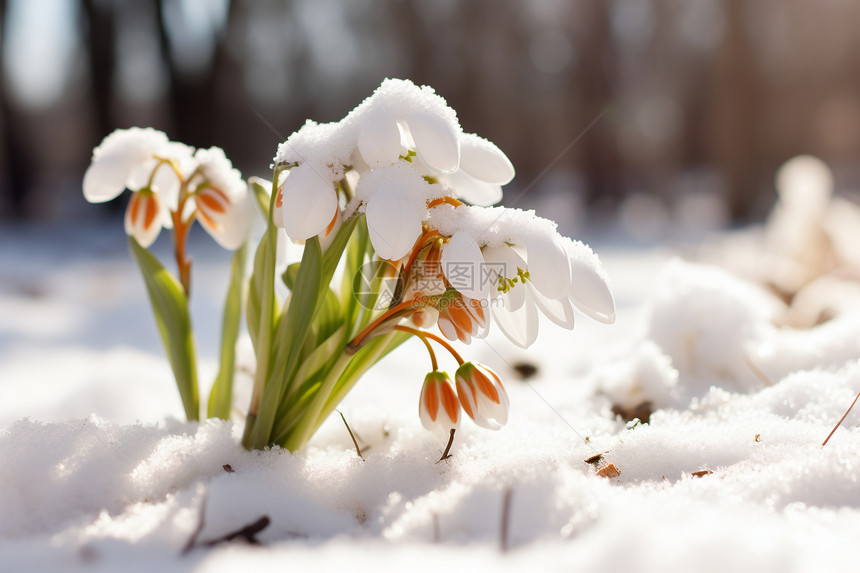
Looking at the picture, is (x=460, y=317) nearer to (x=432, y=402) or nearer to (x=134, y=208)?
(x=432, y=402)

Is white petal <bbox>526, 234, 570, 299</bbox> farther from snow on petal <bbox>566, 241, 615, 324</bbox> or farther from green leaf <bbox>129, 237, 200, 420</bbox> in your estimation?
green leaf <bbox>129, 237, 200, 420</bbox>

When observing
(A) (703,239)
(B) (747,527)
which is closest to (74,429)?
(B) (747,527)

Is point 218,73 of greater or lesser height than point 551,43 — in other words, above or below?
below

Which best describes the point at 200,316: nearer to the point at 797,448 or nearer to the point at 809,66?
the point at 797,448

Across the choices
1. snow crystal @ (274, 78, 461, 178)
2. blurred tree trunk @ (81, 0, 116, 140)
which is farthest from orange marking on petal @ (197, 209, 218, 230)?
blurred tree trunk @ (81, 0, 116, 140)

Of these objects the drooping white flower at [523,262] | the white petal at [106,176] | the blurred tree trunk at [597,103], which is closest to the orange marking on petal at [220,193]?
the white petal at [106,176]

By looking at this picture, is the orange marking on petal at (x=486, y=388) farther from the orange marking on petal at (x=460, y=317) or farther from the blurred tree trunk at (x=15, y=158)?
the blurred tree trunk at (x=15, y=158)
